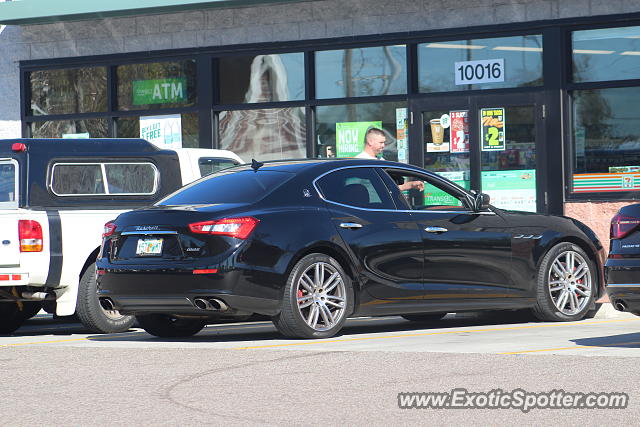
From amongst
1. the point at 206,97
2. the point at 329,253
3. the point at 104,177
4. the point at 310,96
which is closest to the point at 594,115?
the point at 310,96

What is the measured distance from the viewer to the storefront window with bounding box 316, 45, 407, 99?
18.6 metres

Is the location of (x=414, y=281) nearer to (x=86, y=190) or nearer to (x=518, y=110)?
(x=86, y=190)

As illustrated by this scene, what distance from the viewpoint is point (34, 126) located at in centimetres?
2128

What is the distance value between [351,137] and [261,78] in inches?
69.0

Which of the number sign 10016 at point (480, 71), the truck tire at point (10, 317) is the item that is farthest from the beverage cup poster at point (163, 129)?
the truck tire at point (10, 317)

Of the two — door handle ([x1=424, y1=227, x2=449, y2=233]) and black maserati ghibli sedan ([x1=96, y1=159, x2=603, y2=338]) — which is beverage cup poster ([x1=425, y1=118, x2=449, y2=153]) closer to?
black maserati ghibli sedan ([x1=96, y1=159, x2=603, y2=338])

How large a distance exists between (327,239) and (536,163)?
768cm

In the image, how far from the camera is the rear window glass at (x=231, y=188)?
35.5 ft

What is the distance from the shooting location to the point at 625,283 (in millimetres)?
9203

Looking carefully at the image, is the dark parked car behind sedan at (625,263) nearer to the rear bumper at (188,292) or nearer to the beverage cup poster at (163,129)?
the rear bumper at (188,292)

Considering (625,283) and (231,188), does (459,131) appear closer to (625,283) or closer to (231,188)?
A: (231,188)

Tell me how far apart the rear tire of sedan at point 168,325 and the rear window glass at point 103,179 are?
1769 mm

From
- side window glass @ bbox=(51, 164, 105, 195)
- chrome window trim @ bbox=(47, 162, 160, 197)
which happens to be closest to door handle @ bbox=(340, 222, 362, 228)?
chrome window trim @ bbox=(47, 162, 160, 197)

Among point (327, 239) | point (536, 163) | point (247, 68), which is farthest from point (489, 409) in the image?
point (247, 68)
